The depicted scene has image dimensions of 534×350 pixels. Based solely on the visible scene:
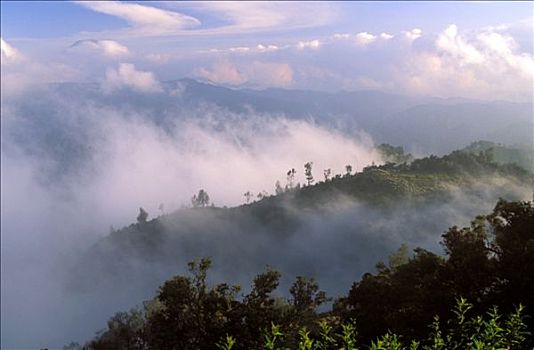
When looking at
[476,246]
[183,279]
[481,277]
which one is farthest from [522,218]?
[183,279]

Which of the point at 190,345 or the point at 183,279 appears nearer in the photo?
the point at 190,345

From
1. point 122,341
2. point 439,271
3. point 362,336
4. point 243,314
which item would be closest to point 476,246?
point 439,271

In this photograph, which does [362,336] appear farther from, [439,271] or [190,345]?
[190,345]

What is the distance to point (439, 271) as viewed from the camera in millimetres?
35469

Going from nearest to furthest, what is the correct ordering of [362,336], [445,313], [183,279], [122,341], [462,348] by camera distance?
[462,348] < [445,313] < [362,336] < [183,279] < [122,341]

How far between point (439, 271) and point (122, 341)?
32763 millimetres

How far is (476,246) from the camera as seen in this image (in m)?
36.5

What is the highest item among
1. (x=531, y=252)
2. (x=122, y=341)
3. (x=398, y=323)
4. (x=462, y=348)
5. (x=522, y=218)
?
(x=522, y=218)

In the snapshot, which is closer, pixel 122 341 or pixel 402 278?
pixel 402 278

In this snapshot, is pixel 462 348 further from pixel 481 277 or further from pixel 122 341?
pixel 122 341

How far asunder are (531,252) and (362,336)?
12664 mm

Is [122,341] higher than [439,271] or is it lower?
lower

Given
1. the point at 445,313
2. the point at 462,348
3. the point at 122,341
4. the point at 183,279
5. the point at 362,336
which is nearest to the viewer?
the point at 462,348

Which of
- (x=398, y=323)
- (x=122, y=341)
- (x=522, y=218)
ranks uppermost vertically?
(x=522, y=218)
